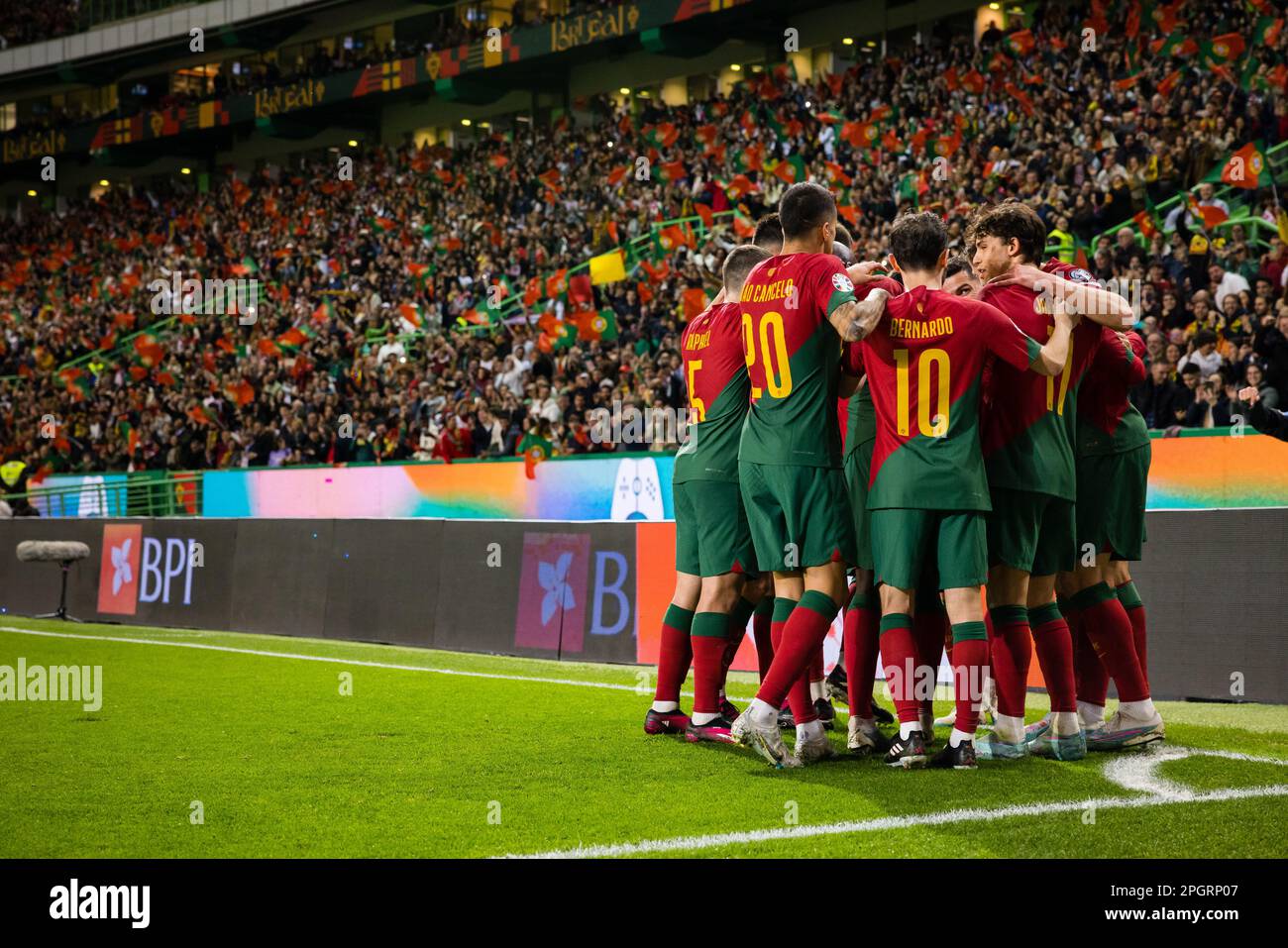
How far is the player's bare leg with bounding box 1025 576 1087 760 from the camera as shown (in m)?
6.79

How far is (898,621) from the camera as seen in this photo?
6.50 metres

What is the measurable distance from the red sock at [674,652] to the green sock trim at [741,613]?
25cm

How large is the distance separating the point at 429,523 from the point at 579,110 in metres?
25.0

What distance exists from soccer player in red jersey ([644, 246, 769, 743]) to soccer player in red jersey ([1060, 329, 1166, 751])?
1681 mm

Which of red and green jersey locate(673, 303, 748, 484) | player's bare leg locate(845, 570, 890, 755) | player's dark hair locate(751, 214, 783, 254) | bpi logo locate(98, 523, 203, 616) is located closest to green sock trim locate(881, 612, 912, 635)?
player's bare leg locate(845, 570, 890, 755)

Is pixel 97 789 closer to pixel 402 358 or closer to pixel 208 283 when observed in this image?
pixel 402 358

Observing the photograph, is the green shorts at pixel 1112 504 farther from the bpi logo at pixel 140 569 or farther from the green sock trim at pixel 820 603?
the bpi logo at pixel 140 569

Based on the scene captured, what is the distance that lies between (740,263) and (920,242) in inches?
49.7

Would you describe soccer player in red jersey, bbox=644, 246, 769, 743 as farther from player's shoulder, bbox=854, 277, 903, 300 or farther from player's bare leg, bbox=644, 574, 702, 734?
player's shoulder, bbox=854, 277, 903, 300

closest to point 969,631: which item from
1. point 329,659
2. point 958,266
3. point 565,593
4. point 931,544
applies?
point 931,544

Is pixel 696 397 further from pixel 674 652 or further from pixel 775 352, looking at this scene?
pixel 674 652
